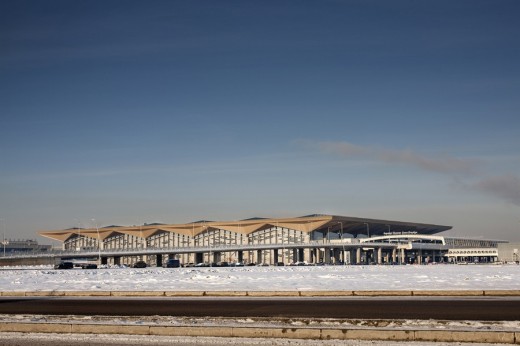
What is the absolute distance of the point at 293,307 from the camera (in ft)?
74.3

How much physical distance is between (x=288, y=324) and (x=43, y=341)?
21.5ft

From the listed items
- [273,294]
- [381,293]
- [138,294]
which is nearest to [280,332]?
[381,293]

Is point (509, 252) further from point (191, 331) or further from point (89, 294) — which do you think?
point (191, 331)

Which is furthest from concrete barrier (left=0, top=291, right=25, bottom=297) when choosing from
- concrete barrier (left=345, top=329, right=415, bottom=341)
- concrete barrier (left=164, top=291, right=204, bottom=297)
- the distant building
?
the distant building

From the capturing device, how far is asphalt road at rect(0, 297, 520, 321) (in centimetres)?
1952

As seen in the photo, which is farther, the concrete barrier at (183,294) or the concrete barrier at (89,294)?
the concrete barrier at (89,294)

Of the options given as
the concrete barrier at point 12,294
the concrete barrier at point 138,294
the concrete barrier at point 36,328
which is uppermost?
the concrete barrier at point 36,328

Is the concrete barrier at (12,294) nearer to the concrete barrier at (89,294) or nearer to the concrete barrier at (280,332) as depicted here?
the concrete barrier at (89,294)

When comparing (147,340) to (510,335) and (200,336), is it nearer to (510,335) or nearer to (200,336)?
(200,336)

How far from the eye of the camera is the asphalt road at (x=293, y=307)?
19.5 meters

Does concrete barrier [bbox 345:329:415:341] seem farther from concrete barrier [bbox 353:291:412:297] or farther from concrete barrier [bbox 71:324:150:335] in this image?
concrete barrier [bbox 353:291:412:297]

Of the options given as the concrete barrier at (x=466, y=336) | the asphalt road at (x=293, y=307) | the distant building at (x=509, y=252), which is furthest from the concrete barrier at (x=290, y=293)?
the distant building at (x=509, y=252)

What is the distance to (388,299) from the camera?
84.4 ft

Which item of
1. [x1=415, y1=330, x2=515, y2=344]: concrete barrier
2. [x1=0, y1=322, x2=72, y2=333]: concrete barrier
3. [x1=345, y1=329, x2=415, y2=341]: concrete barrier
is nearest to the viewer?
[x1=415, y1=330, x2=515, y2=344]: concrete barrier
